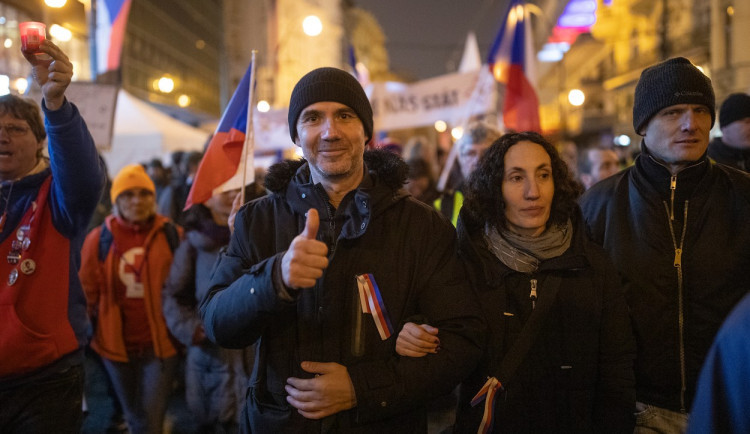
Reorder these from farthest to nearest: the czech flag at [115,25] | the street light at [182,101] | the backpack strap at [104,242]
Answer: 1. the street light at [182,101]
2. the czech flag at [115,25]
3. the backpack strap at [104,242]

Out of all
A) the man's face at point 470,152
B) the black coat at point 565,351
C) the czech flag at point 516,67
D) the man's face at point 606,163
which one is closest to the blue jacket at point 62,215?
the black coat at point 565,351

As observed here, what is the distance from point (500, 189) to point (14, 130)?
2501 millimetres

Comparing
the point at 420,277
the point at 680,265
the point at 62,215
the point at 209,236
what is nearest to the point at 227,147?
the point at 209,236

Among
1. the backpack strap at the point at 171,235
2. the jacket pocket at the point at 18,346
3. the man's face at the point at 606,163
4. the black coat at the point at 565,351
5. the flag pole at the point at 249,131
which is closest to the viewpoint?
the black coat at the point at 565,351

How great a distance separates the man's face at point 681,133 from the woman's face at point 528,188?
0.60m

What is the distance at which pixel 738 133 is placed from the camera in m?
4.31

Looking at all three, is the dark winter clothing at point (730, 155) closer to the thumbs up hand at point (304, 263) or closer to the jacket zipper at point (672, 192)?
the jacket zipper at point (672, 192)

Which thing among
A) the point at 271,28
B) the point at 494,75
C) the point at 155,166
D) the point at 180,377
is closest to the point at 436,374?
the point at 180,377

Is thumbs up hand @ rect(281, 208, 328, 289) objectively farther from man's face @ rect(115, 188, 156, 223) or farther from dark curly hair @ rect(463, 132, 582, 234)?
man's face @ rect(115, 188, 156, 223)

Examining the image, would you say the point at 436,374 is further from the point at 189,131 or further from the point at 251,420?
the point at 189,131

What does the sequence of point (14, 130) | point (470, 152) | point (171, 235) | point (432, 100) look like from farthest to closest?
point (432, 100)
point (470, 152)
point (171, 235)
point (14, 130)

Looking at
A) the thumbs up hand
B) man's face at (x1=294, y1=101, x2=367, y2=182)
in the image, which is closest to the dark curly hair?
man's face at (x1=294, y1=101, x2=367, y2=182)

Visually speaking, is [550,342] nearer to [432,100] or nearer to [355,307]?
[355,307]

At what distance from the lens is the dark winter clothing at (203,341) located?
389cm
